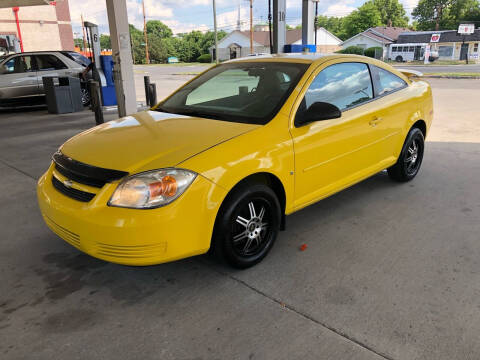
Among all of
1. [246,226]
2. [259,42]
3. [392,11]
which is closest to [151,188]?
[246,226]

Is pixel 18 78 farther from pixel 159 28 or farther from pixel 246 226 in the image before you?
pixel 159 28

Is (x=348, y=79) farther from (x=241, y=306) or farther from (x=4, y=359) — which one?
(x=4, y=359)

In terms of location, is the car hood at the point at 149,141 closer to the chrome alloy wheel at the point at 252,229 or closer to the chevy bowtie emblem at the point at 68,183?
the chevy bowtie emblem at the point at 68,183

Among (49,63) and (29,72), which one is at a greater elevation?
(49,63)

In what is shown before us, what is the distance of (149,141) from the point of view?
9.72 feet

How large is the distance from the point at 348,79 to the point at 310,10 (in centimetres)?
829

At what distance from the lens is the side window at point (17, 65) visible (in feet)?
37.1

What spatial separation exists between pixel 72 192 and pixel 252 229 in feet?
4.29

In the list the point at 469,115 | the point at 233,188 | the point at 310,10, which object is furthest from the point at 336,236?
the point at 310,10

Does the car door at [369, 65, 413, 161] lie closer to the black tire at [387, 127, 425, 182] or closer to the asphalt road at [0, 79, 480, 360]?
the black tire at [387, 127, 425, 182]

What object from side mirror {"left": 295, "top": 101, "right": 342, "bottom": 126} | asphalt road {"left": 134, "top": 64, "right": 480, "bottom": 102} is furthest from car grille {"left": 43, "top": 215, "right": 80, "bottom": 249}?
asphalt road {"left": 134, "top": 64, "right": 480, "bottom": 102}

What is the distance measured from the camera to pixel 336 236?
3611 mm

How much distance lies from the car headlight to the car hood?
2.7 inches

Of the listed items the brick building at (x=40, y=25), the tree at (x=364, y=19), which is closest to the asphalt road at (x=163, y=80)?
the brick building at (x=40, y=25)
